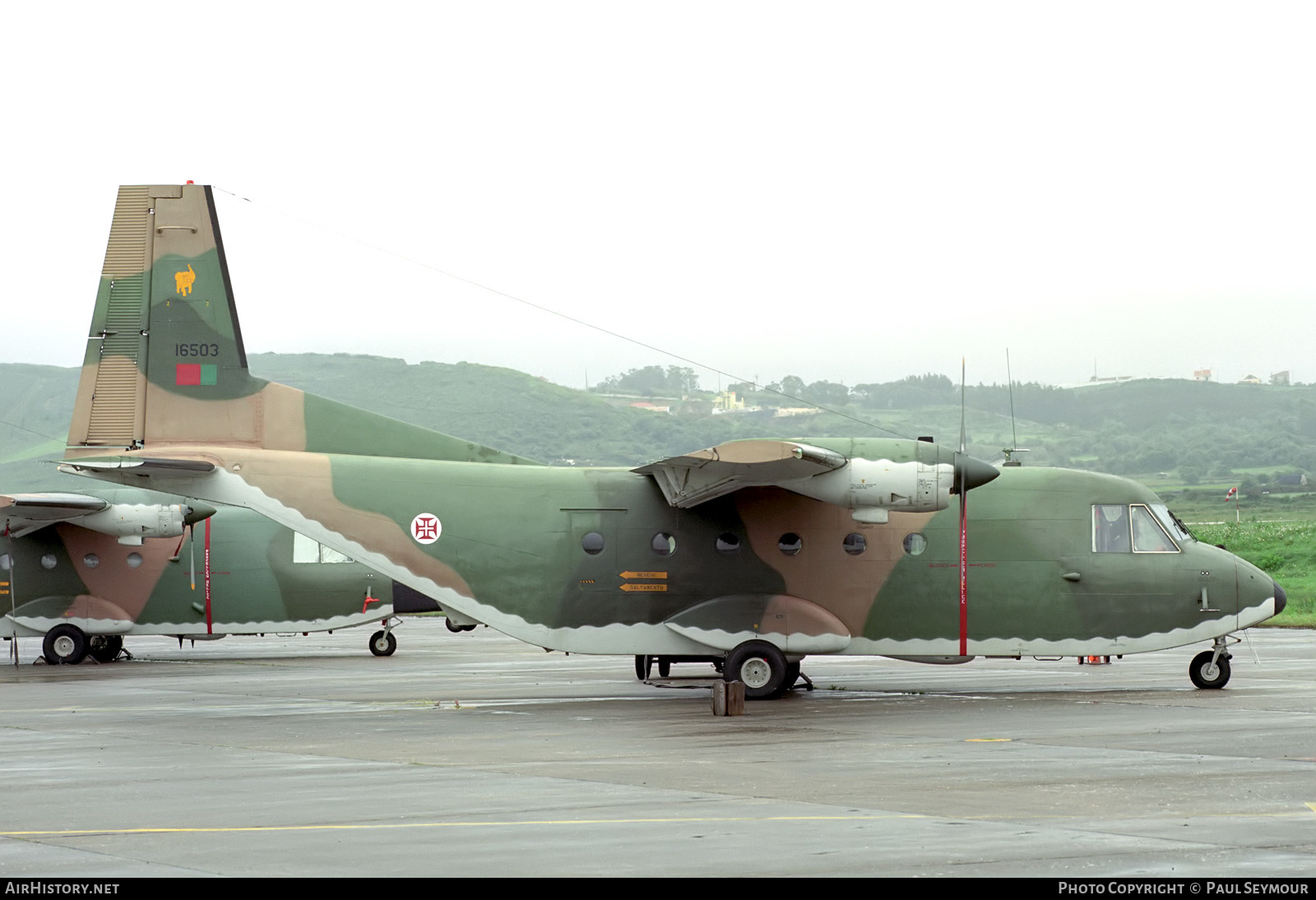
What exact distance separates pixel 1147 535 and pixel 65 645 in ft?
71.4

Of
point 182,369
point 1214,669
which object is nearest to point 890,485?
point 1214,669

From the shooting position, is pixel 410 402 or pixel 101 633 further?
pixel 410 402

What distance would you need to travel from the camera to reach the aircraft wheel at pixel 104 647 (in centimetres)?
3011

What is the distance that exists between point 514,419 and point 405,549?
412ft

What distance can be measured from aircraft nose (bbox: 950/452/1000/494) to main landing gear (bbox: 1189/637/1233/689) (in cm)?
455

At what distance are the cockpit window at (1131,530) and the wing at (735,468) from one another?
15.0ft

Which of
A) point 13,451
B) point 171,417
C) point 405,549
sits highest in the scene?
point 13,451

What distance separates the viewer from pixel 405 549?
20375 millimetres

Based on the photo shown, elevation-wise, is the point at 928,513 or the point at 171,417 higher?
the point at 171,417

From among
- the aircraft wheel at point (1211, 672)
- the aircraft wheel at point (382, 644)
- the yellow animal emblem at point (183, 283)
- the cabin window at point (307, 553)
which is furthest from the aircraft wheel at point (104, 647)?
the aircraft wheel at point (1211, 672)

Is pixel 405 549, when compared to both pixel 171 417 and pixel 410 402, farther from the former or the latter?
pixel 410 402

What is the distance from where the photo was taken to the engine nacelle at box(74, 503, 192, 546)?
28234mm

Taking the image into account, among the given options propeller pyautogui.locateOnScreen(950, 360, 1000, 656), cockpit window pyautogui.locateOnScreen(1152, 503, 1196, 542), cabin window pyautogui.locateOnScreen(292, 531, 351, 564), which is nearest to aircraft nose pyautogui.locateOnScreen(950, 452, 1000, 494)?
propeller pyautogui.locateOnScreen(950, 360, 1000, 656)
